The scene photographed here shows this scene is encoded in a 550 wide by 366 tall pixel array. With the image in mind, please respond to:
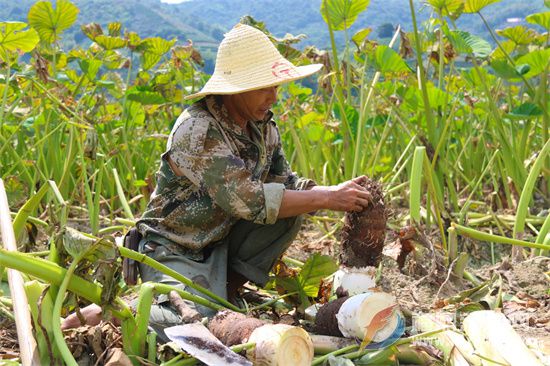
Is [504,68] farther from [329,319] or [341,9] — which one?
[329,319]

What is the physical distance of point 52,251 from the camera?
164 cm

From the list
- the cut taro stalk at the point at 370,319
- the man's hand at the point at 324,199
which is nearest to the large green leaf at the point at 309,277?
the man's hand at the point at 324,199

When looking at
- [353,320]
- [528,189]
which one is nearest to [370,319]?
[353,320]

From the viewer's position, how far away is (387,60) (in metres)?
3.21

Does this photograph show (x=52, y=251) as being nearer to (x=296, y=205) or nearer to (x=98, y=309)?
(x=98, y=309)

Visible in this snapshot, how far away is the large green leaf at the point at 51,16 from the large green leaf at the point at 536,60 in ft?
6.51

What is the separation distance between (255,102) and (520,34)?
217cm

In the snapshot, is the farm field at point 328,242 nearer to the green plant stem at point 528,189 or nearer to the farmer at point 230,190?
the green plant stem at point 528,189

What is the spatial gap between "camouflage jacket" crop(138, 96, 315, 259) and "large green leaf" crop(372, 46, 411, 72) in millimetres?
976

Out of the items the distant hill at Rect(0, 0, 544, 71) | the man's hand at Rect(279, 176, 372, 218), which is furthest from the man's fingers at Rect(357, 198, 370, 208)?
the distant hill at Rect(0, 0, 544, 71)

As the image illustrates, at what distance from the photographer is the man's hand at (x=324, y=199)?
6.56ft

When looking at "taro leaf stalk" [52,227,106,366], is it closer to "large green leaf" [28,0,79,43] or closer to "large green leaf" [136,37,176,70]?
"large green leaf" [28,0,79,43]

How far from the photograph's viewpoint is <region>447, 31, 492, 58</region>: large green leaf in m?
2.96

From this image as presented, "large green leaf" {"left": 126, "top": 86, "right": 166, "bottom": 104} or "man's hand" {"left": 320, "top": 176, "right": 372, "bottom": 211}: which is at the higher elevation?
"man's hand" {"left": 320, "top": 176, "right": 372, "bottom": 211}
